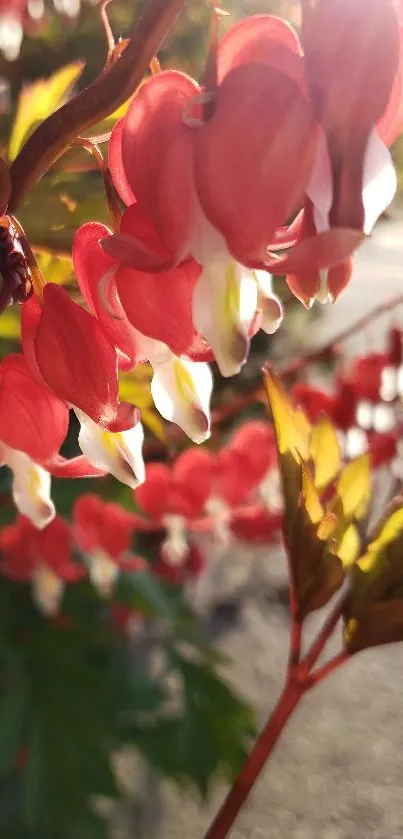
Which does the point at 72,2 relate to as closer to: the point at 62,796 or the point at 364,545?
the point at 364,545

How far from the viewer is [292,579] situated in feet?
1.06

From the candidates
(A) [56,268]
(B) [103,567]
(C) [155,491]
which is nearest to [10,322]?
(A) [56,268]

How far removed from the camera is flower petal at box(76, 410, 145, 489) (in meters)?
0.29

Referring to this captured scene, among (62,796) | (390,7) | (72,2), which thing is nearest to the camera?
(390,7)

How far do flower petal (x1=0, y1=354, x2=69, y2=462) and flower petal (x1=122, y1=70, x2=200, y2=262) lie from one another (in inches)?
4.2

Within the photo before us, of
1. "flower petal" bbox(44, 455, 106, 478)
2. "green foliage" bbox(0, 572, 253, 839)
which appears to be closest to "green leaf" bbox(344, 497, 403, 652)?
"flower petal" bbox(44, 455, 106, 478)

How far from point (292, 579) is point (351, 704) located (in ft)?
2.16

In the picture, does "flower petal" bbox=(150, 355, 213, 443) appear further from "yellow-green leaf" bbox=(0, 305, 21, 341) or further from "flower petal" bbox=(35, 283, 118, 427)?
"yellow-green leaf" bbox=(0, 305, 21, 341)

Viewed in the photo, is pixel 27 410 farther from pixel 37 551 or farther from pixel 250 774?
pixel 37 551

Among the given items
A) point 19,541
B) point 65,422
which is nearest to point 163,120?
point 65,422

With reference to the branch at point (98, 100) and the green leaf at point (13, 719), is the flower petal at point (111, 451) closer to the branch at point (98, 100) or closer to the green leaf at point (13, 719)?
the branch at point (98, 100)

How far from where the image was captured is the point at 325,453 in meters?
0.36

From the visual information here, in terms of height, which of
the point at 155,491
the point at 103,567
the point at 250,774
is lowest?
the point at 103,567

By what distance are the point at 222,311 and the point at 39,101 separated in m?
0.15
